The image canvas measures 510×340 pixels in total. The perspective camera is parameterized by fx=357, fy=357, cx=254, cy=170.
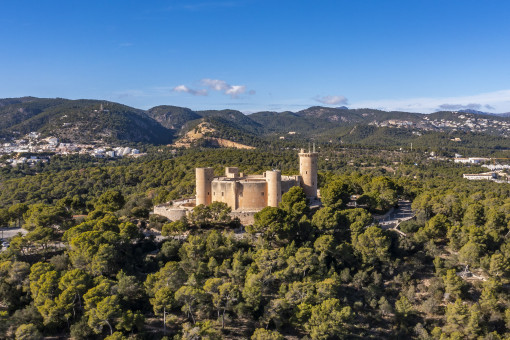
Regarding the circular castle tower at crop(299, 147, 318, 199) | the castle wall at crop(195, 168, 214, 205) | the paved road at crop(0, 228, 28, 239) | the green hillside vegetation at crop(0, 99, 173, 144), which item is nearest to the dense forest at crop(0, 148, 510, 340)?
the paved road at crop(0, 228, 28, 239)

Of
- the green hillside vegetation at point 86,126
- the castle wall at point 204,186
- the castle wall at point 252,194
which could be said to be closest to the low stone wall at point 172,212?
the castle wall at point 204,186

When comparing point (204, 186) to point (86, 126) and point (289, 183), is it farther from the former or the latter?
point (86, 126)

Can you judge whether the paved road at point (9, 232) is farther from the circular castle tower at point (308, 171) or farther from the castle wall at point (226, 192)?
the circular castle tower at point (308, 171)

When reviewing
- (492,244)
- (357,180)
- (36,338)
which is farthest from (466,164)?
(36,338)

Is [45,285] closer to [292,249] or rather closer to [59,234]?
[59,234]

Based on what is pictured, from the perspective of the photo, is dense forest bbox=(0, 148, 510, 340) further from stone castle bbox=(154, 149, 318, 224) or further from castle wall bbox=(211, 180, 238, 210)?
castle wall bbox=(211, 180, 238, 210)

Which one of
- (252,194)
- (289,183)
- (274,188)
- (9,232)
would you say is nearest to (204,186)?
(252,194)
